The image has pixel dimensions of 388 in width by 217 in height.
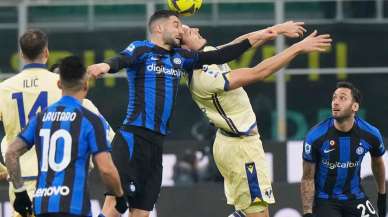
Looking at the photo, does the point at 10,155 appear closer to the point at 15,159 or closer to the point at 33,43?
the point at 15,159

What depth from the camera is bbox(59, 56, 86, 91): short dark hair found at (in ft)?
26.7

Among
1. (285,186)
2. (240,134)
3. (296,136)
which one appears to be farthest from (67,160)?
(296,136)

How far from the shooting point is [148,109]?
9.99 m

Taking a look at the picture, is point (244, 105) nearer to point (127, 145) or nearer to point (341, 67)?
point (127, 145)

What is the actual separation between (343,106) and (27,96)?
3.01 meters

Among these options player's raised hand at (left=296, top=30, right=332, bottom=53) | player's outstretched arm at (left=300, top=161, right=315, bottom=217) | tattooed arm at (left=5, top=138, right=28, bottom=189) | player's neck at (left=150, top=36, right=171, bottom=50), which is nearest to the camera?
tattooed arm at (left=5, top=138, right=28, bottom=189)

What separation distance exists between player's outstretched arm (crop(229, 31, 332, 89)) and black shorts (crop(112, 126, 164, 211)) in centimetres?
84

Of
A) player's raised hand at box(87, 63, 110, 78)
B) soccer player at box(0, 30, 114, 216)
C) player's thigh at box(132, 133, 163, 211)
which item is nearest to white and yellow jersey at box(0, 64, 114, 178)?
soccer player at box(0, 30, 114, 216)

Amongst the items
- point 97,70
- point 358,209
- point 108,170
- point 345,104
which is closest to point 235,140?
point 345,104

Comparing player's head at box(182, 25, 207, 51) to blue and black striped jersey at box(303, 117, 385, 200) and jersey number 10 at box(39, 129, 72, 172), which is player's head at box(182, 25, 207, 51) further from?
jersey number 10 at box(39, 129, 72, 172)

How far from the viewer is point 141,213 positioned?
1001 cm

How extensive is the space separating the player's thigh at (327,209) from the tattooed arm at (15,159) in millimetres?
3247

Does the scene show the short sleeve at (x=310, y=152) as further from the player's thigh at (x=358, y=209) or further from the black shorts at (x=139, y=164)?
the black shorts at (x=139, y=164)

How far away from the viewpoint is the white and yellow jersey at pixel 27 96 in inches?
366
